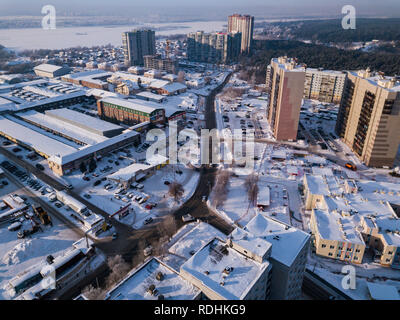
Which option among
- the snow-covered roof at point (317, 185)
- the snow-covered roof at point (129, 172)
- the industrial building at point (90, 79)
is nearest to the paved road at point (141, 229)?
the snow-covered roof at point (129, 172)

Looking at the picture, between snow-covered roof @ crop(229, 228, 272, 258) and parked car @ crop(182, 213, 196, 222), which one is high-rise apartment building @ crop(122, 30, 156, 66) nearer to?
parked car @ crop(182, 213, 196, 222)

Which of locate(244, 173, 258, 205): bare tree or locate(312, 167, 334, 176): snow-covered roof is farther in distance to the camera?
locate(312, 167, 334, 176): snow-covered roof

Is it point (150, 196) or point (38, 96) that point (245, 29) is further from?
point (150, 196)

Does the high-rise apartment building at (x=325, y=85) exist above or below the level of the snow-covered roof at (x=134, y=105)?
above

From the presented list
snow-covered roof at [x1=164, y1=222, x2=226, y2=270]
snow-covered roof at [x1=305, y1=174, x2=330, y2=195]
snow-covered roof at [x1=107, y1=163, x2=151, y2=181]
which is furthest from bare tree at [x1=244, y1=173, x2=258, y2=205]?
snow-covered roof at [x1=107, y1=163, x2=151, y2=181]

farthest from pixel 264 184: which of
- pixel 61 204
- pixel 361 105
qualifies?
pixel 61 204

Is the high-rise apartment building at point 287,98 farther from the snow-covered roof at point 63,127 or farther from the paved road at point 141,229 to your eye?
the snow-covered roof at point 63,127
